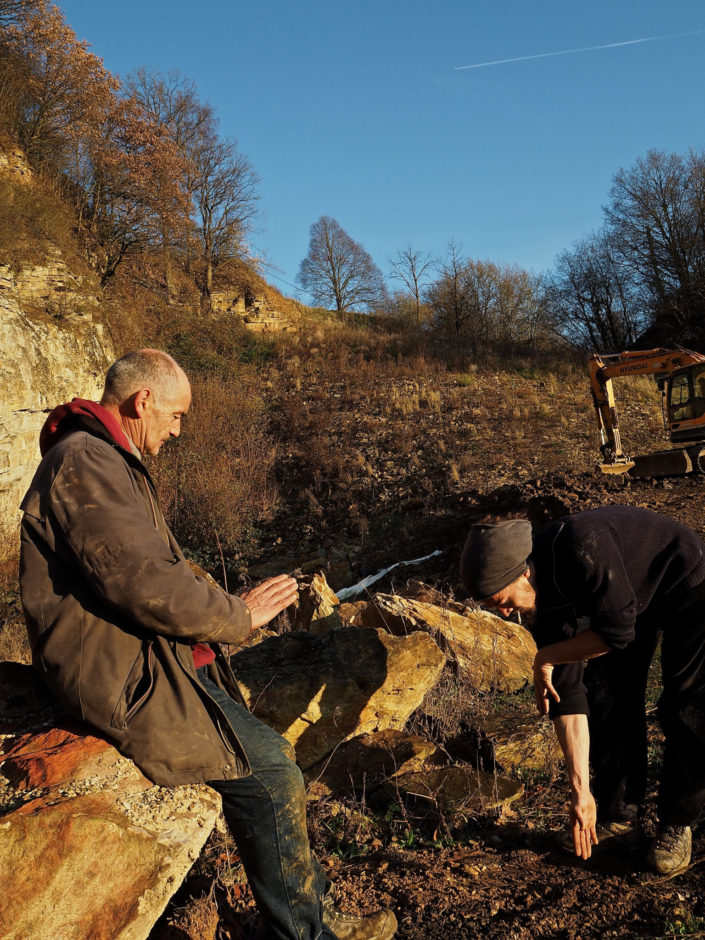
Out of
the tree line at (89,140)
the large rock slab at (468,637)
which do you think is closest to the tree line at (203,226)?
the tree line at (89,140)

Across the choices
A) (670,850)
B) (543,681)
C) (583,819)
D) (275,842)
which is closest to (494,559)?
(543,681)

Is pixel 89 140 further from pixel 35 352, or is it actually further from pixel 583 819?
pixel 583 819

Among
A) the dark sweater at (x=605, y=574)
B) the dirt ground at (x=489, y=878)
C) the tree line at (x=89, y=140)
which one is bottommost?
the dirt ground at (x=489, y=878)

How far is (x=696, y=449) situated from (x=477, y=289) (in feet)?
78.9

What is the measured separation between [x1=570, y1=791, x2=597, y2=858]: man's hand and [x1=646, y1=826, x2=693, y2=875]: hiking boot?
37cm

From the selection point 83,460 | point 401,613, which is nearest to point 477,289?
point 401,613

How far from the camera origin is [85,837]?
1.79 metres

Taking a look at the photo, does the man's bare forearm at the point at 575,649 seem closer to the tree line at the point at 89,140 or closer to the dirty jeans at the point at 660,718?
the dirty jeans at the point at 660,718

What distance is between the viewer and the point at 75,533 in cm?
183

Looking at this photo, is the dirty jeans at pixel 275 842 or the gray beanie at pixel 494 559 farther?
the gray beanie at pixel 494 559

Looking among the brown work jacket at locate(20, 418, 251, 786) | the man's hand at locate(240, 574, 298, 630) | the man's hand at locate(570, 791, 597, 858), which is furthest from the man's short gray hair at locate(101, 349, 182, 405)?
the man's hand at locate(570, 791, 597, 858)

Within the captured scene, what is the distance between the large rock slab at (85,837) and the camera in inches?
67.7

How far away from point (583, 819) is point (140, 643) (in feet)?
6.21

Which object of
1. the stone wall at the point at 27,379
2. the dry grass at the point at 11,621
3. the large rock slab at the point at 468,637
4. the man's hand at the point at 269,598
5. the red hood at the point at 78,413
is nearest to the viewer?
the red hood at the point at 78,413
